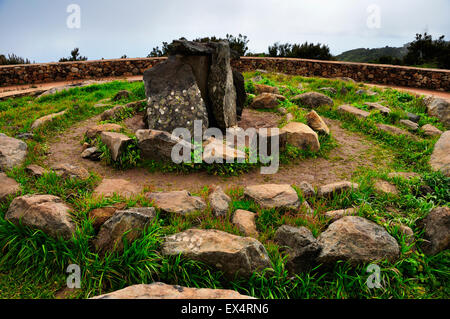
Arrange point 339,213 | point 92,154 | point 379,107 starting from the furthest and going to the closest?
point 379,107, point 92,154, point 339,213

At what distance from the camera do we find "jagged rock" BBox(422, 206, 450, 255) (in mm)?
3502

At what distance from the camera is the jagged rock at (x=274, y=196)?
411 cm

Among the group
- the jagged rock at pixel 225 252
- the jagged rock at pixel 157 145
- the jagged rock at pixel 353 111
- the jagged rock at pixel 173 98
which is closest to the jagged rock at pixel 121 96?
the jagged rock at pixel 173 98

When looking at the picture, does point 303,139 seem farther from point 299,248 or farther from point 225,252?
point 225,252

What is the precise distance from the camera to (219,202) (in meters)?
4.16

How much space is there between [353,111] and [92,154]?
689cm

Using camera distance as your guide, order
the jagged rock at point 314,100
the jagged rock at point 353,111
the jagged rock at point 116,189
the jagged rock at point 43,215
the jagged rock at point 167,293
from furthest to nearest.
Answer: the jagged rock at point 314,100, the jagged rock at point 353,111, the jagged rock at point 116,189, the jagged rock at point 43,215, the jagged rock at point 167,293

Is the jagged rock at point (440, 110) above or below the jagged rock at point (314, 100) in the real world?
below

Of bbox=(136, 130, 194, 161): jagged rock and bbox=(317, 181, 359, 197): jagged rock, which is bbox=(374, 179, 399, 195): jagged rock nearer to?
bbox=(317, 181, 359, 197): jagged rock

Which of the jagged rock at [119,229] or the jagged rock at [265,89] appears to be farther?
the jagged rock at [265,89]

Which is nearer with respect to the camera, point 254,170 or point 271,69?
point 254,170

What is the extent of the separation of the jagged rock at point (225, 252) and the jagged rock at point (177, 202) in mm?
622

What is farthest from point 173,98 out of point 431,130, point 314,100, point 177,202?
point 431,130

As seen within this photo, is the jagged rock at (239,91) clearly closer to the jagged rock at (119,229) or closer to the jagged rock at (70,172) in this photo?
the jagged rock at (70,172)
